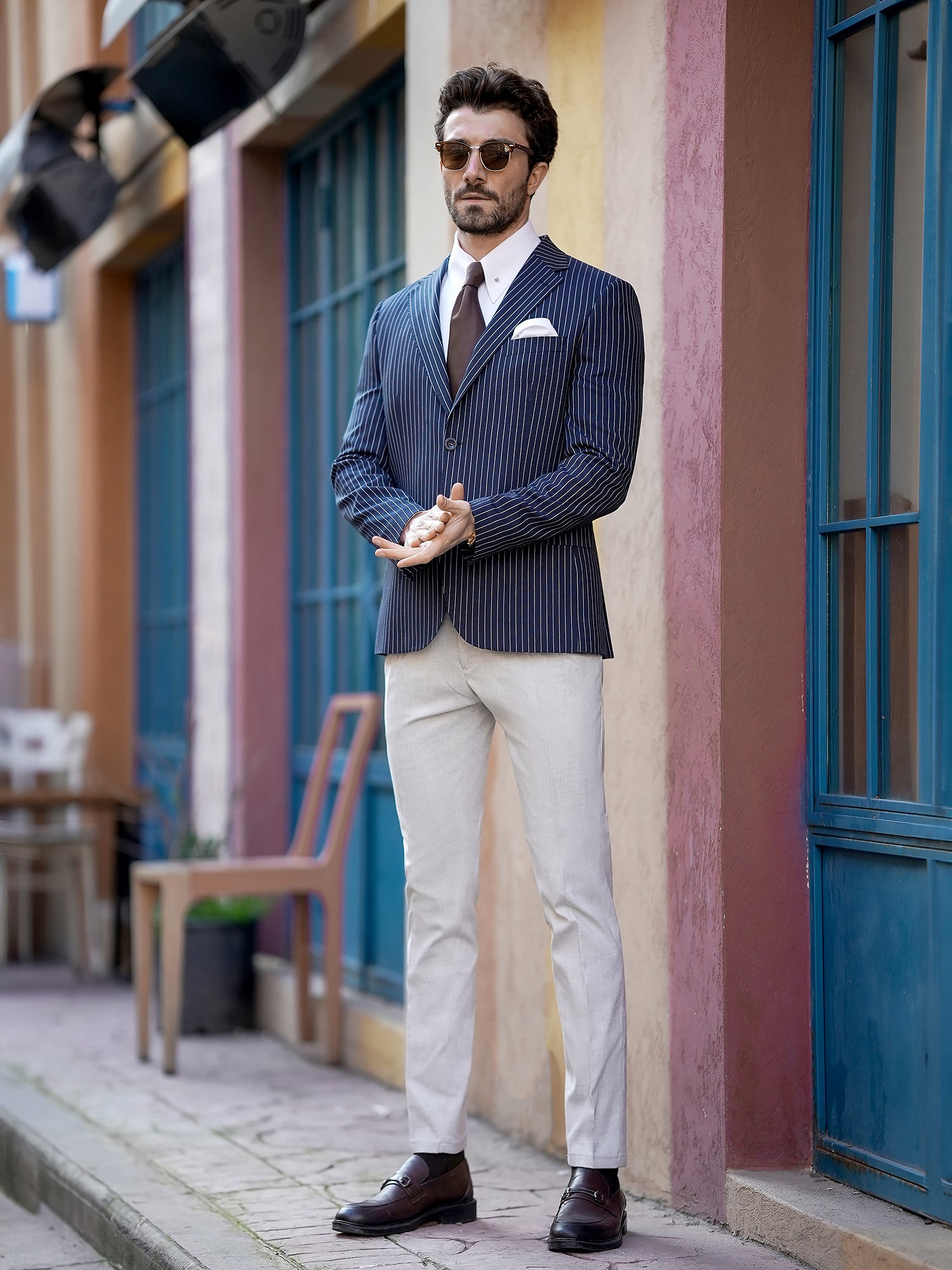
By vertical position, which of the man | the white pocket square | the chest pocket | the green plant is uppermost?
the white pocket square

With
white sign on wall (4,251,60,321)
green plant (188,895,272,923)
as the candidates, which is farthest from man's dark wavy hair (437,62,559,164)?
white sign on wall (4,251,60,321)

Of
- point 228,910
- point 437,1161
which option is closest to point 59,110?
point 228,910

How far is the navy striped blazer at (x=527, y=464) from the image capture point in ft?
10.9

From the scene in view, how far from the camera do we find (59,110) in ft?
25.5

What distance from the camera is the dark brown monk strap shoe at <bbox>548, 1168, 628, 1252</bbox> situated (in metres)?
3.32

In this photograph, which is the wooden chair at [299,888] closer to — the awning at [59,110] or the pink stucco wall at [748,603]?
the pink stucco wall at [748,603]

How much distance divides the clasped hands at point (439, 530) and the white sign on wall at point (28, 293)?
6967 mm

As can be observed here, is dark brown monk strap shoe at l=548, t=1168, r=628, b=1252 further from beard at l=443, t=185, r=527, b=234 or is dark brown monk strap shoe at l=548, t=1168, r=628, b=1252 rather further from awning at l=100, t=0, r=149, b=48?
awning at l=100, t=0, r=149, b=48

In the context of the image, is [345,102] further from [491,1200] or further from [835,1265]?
[835,1265]

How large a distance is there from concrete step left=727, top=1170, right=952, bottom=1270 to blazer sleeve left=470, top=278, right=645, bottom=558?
1.36 m

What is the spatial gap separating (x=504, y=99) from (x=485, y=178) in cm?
16

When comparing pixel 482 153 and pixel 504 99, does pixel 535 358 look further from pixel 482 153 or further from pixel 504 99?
pixel 504 99

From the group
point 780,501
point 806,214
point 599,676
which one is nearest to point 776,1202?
point 599,676

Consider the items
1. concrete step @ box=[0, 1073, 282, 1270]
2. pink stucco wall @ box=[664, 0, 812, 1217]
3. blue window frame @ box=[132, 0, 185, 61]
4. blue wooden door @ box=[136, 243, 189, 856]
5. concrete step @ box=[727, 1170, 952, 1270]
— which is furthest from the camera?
blue wooden door @ box=[136, 243, 189, 856]
